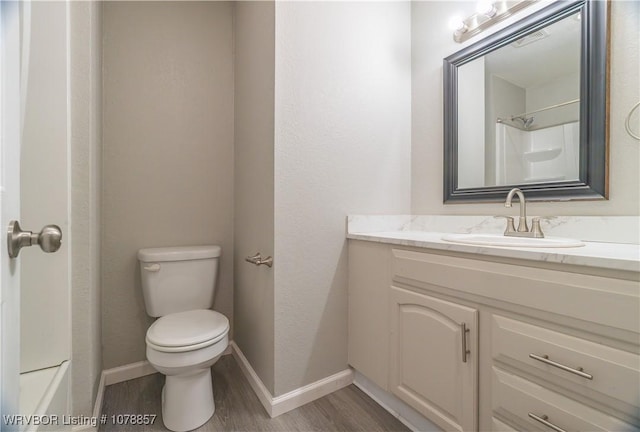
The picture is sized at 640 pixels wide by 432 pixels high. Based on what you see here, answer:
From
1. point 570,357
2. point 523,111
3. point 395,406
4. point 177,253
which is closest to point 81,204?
point 177,253

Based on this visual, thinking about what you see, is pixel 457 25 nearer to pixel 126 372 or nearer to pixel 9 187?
pixel 9 187

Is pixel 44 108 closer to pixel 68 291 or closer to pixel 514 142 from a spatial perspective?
pixel 68 291

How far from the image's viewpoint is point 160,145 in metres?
1.71

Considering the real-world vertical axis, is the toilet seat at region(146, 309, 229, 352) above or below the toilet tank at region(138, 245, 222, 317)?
below

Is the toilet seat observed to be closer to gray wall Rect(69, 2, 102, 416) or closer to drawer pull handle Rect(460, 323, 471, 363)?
gray wall Rect(69, 2, 102, 416)

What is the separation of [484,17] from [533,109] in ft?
1.79

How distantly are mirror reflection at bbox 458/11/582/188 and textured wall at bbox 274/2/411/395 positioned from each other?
1.44 ft

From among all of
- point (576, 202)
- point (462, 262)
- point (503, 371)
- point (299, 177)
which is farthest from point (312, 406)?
point (576, 202)

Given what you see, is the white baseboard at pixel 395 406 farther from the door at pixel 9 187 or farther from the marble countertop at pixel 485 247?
the door at pixel 9 187

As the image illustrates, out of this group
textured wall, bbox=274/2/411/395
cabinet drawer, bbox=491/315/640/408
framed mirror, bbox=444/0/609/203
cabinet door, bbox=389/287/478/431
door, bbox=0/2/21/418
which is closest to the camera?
door, bbox=0/2/21/418

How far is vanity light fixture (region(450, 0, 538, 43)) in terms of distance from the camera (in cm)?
135

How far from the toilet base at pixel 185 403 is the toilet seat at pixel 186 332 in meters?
0.15

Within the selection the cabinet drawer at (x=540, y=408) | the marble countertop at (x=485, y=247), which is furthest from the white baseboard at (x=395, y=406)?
the marble countertop at (x=485, y=247)

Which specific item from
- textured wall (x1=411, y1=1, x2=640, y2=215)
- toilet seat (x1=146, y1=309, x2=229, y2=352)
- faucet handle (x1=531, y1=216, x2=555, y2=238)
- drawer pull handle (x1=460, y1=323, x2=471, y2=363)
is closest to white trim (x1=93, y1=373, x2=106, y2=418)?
toilet seat (x1=146, y1=309, x2=229, y2=352)
